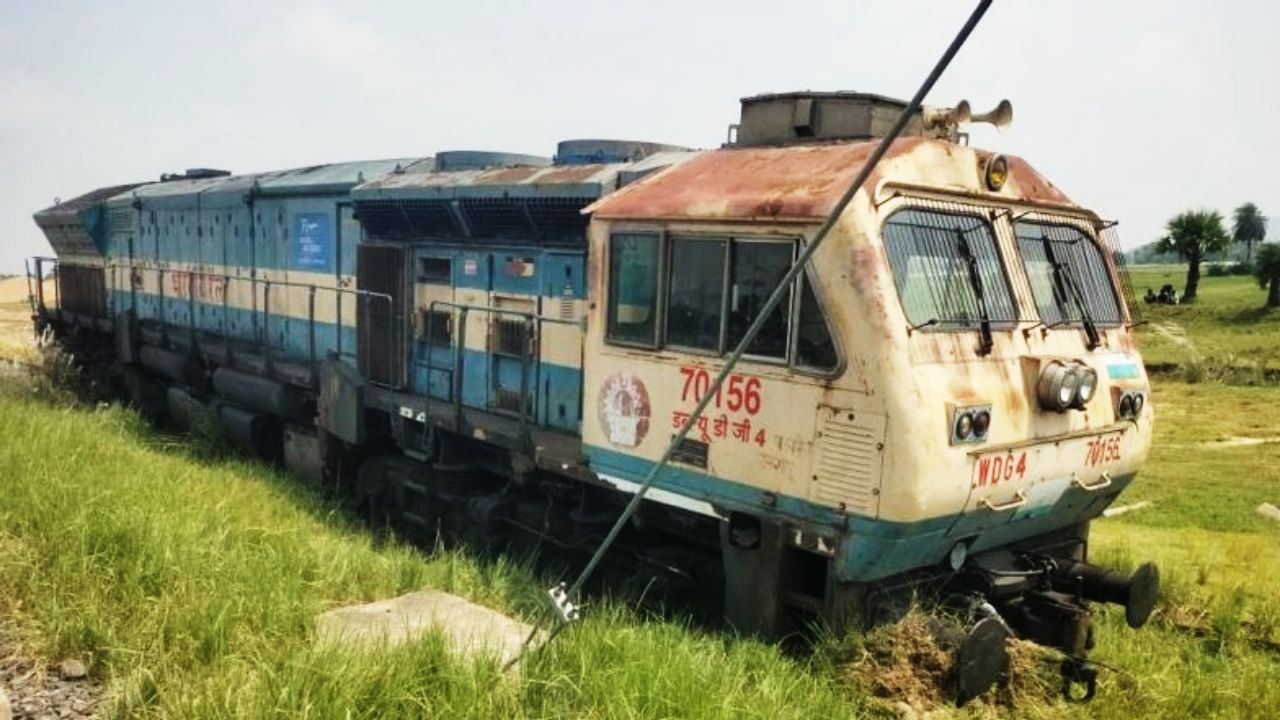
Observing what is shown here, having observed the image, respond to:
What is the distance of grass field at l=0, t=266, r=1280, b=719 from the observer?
4.06 m

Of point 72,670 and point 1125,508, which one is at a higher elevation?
point 72,670

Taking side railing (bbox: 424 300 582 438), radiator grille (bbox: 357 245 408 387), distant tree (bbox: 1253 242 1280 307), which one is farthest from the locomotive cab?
distant tree (bbox: 1253 242 1280 307)

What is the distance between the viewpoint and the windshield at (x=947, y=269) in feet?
17.2

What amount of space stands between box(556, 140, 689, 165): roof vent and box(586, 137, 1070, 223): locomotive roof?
1.32m

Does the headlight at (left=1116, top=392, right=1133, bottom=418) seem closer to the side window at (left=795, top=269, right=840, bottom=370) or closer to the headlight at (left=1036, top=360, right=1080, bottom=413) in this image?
the headlight at (left=1036, top=360, right=1080, bottom=413)

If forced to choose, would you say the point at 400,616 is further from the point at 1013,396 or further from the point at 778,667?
the point at 1013,396

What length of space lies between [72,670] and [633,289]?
3.53m

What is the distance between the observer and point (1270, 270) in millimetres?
38438

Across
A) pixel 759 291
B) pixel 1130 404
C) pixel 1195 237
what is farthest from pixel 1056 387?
pixel 1195 237

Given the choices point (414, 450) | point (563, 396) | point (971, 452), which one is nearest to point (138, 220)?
point (414, 450)

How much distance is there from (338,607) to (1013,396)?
3.94m

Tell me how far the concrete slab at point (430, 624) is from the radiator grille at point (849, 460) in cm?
164

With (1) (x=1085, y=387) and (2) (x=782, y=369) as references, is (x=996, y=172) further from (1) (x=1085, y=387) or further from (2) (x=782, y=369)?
(2) (x=782, y=369)

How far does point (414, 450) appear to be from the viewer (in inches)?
342
